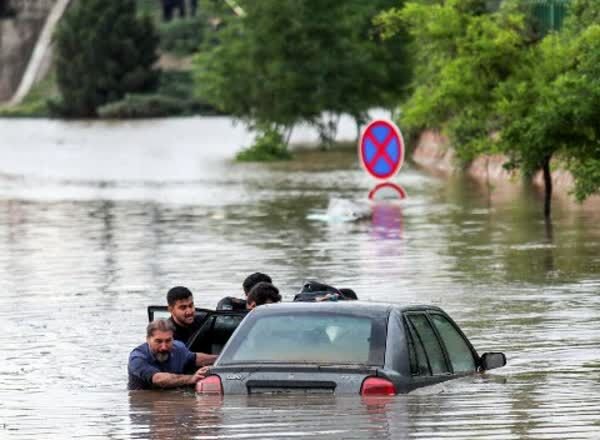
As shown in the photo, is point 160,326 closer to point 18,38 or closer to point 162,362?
point 162,362

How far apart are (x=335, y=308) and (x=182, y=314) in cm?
273

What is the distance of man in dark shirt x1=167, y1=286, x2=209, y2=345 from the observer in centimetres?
1552

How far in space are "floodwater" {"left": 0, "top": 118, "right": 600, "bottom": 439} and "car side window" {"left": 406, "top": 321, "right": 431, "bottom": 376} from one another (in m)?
0.17

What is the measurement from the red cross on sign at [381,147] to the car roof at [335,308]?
24324 millimetres

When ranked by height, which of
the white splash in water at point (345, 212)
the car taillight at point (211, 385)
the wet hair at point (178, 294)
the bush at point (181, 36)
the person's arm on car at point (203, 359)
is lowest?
the white splash in water at point (345, 212)

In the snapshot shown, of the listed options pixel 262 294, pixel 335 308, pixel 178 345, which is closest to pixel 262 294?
pixel 262 294

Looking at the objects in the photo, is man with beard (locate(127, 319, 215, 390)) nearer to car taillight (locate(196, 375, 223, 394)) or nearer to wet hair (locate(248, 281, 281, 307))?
wet hair (locate(248, 281, 281, 307))

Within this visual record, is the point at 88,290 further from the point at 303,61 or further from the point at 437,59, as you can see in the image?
the point at 303,61

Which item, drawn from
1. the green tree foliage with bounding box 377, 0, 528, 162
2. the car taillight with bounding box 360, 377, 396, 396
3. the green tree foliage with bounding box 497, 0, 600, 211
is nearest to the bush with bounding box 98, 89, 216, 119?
the green tree foliage with bounding box 377, 0, 528, 162

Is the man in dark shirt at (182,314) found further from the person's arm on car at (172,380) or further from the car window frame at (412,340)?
the car window frame at (412,340)

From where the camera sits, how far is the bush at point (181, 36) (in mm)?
173000

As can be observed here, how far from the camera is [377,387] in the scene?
12.7m

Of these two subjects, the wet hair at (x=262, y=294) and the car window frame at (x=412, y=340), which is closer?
the car window frame at (x=412, y=340)

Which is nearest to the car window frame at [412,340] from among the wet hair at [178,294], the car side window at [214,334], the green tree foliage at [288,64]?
the wet hair at [178,294]
